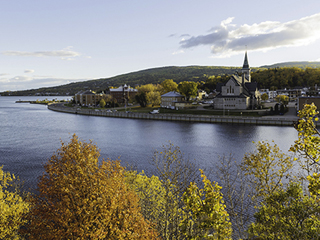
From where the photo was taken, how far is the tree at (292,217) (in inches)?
343

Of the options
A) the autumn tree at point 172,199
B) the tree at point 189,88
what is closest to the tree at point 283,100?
the tree at point 189,88

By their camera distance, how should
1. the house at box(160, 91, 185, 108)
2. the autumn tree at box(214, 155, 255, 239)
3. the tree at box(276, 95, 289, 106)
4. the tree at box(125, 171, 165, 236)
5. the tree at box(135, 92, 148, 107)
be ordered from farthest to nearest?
the tree at box(135, 92, 148, 107) → the house at box(160, 91, 185, 108) → the tree at box(276, 95, 289, 106) → the tree at box(125, 171, 165, 236) → the autumn tree at box(214, 155, 255, 239)

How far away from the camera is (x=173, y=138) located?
50.8 m

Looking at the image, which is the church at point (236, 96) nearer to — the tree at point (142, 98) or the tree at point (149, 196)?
the tree at point (142, 98)

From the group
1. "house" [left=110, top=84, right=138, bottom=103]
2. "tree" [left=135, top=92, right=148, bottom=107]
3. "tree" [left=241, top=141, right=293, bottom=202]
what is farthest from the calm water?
"house" [left=110, top=84, right=138, bottom=103]

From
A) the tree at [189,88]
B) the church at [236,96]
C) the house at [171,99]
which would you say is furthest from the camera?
the tree at [189,88]

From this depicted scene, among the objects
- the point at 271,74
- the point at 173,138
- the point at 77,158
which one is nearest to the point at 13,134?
the point at 173,138

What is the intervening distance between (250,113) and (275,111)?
23.1 ft

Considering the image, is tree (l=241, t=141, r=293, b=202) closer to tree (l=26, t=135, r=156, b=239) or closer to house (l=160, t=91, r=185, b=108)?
tree (l=26, t=135, r=156, b=239)

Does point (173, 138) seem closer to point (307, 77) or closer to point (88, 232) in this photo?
point (88, 232)

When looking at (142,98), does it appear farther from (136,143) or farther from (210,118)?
(136,143)

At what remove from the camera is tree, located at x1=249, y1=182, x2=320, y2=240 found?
871cm

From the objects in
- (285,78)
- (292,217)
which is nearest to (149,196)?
(292,217)

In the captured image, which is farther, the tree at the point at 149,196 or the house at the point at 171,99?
the house at the point at 171,99
